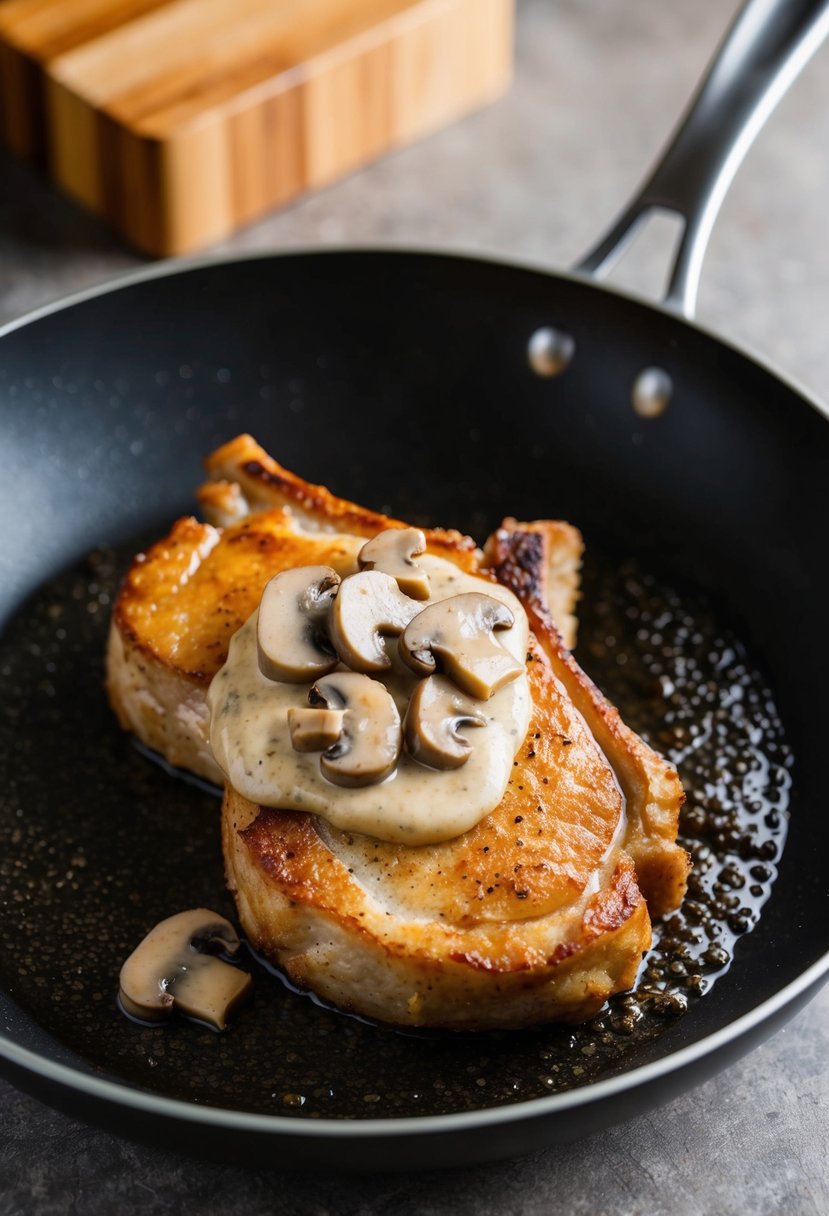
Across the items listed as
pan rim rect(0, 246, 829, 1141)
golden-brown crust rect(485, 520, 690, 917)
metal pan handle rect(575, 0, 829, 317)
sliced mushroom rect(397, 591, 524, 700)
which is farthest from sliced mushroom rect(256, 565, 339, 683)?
metal pan handle rect(575, 0, 829, 317)

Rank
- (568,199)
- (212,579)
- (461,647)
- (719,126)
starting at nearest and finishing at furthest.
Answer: (461,647) < (212,579) < (719,126) < (568,199)

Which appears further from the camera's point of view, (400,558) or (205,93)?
(205,93)

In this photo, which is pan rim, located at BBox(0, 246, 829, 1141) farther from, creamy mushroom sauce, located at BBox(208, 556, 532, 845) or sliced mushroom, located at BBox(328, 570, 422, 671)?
sliced mushroom, located at BBox(328, 570, 422, 671)

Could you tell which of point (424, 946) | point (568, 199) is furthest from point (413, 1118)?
point (568, 199)

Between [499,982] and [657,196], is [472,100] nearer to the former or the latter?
[657,196]

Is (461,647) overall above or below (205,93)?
below

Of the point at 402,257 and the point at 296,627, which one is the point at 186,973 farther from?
the point at 402,257

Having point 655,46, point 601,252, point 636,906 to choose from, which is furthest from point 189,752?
point 655,46
